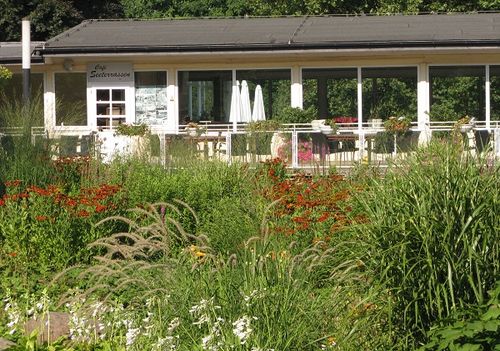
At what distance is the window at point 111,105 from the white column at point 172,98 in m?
1.03

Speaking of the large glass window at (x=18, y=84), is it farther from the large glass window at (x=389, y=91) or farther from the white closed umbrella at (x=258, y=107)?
the large glass window at (x=389, y=91)

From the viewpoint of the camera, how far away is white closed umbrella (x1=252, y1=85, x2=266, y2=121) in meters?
24.1

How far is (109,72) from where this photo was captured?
24984 millimetres

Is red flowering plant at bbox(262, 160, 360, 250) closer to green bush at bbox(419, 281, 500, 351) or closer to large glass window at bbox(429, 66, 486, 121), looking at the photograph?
green bush at bbox(419, 281, 500, 351)

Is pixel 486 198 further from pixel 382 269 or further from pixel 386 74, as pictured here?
pixel 386 74

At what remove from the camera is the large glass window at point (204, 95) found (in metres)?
24.8

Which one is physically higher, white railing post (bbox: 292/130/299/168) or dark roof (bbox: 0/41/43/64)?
dark roof (bbox: 0/41/43/64)

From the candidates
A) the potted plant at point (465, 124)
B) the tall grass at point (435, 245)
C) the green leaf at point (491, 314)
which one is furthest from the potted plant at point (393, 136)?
the green leaf at point (491, 314)

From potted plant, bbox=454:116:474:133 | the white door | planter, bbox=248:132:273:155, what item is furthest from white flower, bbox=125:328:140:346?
the white door

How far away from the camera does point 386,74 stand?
2414cm

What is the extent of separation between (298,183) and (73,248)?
308 centimetres

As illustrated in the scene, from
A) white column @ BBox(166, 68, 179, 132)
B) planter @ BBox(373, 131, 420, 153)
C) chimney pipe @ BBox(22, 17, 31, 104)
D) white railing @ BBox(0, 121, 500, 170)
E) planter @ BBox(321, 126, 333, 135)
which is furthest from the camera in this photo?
white column @ BBox(166, 68, 179, 132)

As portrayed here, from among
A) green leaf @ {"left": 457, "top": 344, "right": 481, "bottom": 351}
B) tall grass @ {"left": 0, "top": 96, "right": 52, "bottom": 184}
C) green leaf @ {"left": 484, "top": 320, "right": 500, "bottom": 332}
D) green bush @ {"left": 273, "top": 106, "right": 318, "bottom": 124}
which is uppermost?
green bush @ {"left": 273, "top": 106, "right": 318, "bottom": 124}

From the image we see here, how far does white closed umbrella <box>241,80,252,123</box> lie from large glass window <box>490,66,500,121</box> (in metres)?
5.31
